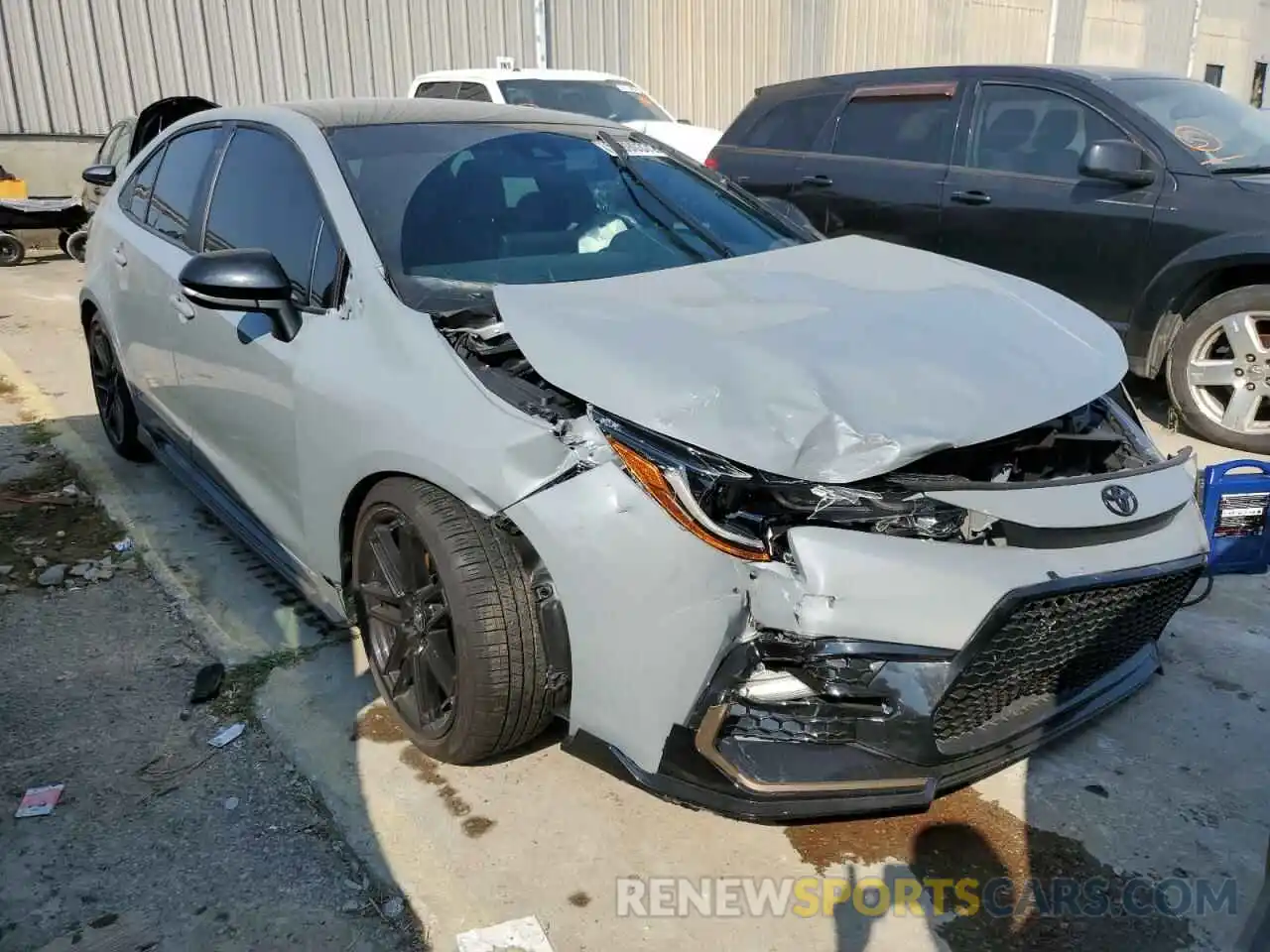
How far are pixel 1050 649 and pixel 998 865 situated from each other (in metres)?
0.51

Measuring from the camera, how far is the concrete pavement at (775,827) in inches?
83.6

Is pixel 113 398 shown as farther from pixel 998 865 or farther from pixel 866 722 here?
pixel 998 865

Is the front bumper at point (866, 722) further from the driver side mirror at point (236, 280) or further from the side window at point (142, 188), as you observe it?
the side window at point (142, 188)

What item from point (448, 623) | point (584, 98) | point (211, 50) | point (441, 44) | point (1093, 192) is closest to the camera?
point (448, 623)

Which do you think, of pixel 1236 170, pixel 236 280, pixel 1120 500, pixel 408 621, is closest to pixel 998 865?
pixel 1120 500

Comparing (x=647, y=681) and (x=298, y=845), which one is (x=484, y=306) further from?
(x=298, y=845)

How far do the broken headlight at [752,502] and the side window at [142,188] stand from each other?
10.0 feet

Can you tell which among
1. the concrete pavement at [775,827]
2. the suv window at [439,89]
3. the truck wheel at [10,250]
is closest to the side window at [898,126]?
the concrete pavement at [775,827]

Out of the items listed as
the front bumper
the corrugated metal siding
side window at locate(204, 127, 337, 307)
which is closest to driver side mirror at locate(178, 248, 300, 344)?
side window at locate(204, 127, 337, 307)

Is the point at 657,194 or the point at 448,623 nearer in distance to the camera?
the point at 448,623

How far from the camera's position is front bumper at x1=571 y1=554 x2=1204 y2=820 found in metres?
2.00

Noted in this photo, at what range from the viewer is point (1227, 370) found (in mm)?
4754

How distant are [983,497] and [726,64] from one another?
16.2 metres

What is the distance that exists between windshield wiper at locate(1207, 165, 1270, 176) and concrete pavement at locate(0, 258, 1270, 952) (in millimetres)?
2791
